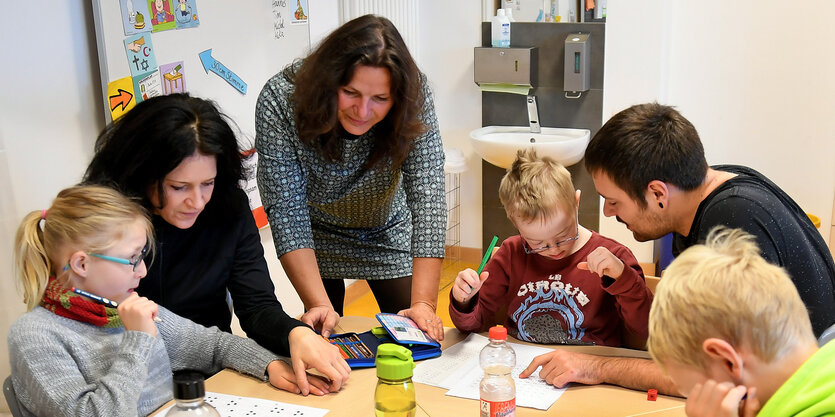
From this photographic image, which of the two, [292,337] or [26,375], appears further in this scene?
[292,337]

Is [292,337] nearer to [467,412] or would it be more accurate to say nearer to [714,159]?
[467,412]

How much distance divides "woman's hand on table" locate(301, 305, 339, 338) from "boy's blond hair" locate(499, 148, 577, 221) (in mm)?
501

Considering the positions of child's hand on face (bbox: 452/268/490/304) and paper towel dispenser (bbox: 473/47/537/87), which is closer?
child's hand on face (bbox: 452/268/490/304)

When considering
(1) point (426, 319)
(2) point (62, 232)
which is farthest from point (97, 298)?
(1) point (426, 319)

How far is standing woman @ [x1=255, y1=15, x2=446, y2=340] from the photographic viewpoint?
6.23ft

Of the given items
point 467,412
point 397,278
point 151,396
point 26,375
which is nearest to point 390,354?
point 467,412

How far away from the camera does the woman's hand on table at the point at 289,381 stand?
5.40ft

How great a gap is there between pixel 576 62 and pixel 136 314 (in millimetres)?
3097

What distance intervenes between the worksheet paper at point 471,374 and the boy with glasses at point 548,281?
0.09 meters

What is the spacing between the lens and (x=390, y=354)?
55.0 inches

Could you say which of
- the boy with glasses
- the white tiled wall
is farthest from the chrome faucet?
the white tiled wall

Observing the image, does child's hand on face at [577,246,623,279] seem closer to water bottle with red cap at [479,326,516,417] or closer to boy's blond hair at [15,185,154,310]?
water bottle with red cap at [479,326,516,417]

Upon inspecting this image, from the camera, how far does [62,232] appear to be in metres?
1.59

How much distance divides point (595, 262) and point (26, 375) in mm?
1141
